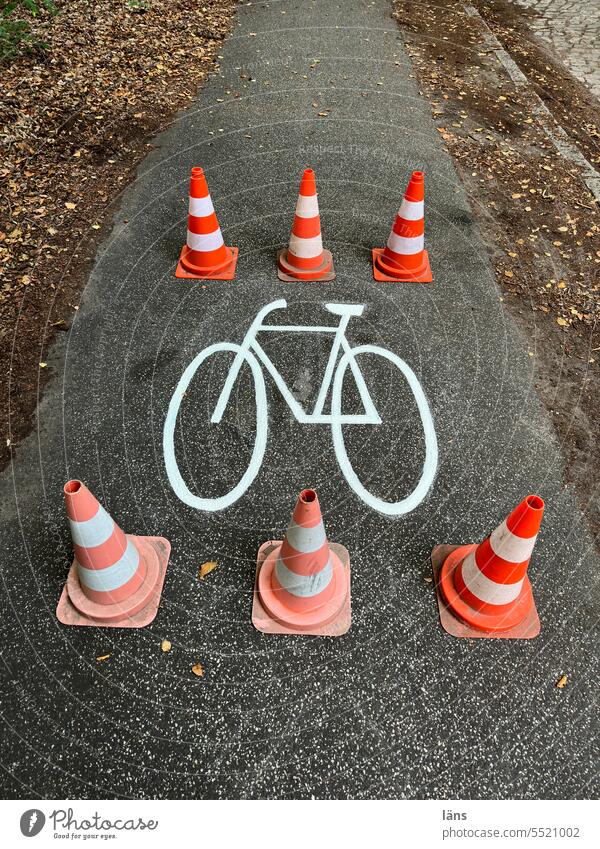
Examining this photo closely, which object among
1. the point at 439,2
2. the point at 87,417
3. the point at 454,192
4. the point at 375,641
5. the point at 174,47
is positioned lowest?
the point at 375,641

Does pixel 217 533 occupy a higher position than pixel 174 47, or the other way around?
pixel 174 47

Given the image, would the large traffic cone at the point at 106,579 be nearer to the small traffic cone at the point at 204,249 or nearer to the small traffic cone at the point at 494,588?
the small traffic cone at the point at 494,588

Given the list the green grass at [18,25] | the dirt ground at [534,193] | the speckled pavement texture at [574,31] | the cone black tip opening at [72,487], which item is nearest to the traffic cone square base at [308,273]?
the dirt ground at [534,193]

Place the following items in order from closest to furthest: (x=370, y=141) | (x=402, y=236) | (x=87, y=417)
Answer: (x=87, y=417) → (x=402, y=236) → (x=370, y=141)

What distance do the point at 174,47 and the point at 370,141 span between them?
3.24 meters

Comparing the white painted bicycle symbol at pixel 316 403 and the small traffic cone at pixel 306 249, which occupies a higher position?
the small traffic cone at pixel 306 249

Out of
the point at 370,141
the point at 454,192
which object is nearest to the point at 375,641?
the point at 454,192

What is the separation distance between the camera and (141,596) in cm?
264

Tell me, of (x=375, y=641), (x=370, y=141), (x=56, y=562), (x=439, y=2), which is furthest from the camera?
(x=439, y=2)

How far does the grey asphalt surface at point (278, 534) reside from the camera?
2266mm

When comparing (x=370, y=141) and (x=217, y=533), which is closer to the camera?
(x=217, y=533)

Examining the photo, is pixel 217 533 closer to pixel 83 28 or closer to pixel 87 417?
pixel 87 417

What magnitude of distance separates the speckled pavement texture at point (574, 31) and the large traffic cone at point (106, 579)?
8127 mm
